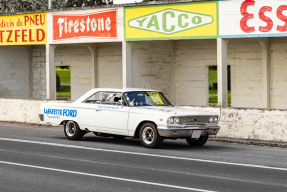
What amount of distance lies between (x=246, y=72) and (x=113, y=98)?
7.45 meters

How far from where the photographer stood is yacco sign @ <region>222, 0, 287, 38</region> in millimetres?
14758

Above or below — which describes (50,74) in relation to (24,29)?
below

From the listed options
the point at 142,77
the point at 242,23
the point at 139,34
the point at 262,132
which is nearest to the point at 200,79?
the point at 142,77

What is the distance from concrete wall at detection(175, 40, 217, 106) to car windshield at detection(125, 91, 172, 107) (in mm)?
7008

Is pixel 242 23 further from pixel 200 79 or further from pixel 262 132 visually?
pixel 200 79

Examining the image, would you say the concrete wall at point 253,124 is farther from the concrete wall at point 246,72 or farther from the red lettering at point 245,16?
the concrete wall at point 246,72

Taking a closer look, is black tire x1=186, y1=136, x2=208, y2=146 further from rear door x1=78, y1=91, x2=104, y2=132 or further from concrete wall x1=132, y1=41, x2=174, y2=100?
concrete wall x1=132, y1=41, x2=174, y2=100

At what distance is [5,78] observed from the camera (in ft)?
77.6

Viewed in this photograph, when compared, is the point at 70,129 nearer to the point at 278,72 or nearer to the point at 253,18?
the point at 253,18

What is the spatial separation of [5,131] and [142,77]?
605cm

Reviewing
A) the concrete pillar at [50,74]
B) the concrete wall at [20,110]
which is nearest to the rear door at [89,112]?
the concrete wall at [20,110]

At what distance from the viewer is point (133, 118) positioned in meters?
12.3

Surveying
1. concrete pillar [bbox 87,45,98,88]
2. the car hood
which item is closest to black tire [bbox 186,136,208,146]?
the car hood

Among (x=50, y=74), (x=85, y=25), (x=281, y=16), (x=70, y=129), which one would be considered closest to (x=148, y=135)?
(x=70, y=129)
